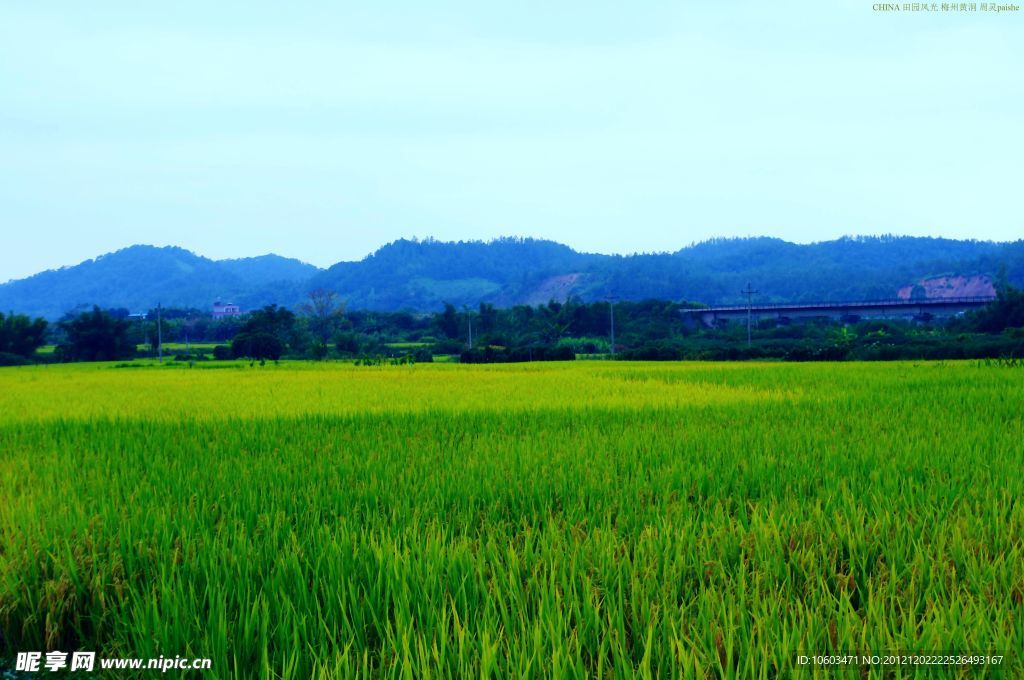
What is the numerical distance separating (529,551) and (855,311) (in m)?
64.4

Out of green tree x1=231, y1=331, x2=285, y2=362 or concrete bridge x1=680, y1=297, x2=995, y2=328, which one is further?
concrete bridge x1=680, y1=297, x2=995, y2=328

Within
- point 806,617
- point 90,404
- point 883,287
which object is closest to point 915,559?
point 806,617

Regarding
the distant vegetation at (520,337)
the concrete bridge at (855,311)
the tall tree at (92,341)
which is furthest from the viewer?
the concrete bridge at (855,311)

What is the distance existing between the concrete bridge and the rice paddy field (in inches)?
2053

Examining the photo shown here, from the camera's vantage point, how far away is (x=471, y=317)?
54.9 m

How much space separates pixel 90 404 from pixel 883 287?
132 meters

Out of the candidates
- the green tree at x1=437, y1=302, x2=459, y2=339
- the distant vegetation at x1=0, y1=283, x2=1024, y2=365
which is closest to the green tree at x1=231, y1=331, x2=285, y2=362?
the distant vegetation at x1=0, y1=283, x2=1024, y2=365

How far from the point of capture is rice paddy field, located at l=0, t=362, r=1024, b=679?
1898mm

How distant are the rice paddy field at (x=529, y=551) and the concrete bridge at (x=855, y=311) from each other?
52154mm

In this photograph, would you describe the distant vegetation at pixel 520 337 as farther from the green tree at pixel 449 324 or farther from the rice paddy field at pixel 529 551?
the rice paddy field at pixel 529 551

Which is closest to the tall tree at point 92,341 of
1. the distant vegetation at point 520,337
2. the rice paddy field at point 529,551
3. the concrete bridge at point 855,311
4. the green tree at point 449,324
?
the distant vegetation at point 520,337

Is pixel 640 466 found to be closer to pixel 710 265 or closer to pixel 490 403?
pixel 490 403

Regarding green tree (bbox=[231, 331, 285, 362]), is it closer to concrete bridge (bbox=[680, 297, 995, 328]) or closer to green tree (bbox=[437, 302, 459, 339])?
green tree (bbox=[437, 302, 459, 339])

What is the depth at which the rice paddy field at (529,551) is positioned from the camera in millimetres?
1898
